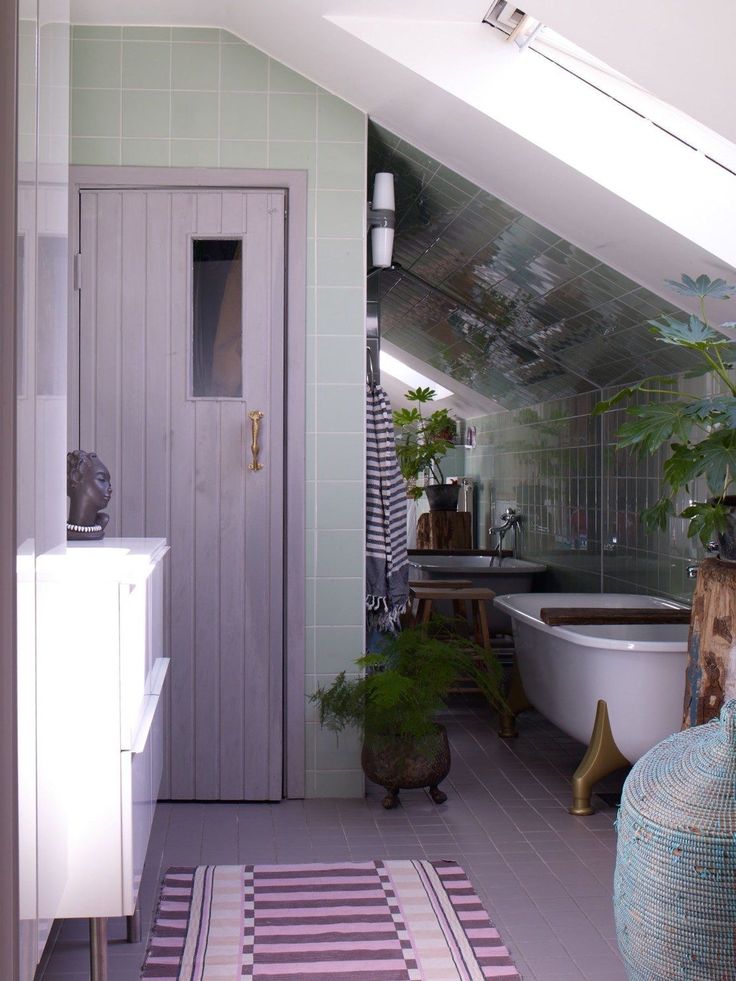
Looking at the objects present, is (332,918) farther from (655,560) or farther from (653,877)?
(655,560)

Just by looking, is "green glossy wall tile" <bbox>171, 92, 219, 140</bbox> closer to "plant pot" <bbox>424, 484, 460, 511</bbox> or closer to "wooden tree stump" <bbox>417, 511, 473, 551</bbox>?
"plant pot" <bbox>424, 484, 460, 511</bbox>

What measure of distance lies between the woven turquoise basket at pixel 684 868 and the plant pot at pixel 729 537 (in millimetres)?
756

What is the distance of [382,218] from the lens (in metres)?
4.34

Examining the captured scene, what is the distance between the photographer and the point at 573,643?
13.1 ft

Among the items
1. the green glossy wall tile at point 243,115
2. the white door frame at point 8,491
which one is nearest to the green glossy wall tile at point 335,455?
the green glossy wall tile at point 243,115

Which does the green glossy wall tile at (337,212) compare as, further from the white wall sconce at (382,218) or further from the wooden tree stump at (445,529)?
the wooden tree stump at (445,529)

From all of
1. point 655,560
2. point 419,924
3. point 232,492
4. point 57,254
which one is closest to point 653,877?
point 419,924

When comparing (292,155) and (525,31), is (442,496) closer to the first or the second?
(292,155)

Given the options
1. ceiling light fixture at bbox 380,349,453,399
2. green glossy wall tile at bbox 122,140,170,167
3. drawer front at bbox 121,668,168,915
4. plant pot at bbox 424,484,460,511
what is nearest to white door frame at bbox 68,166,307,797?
green glossy wall tile at bbox 122,140,170,167

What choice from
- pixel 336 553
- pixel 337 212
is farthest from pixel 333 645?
pixel 337 212

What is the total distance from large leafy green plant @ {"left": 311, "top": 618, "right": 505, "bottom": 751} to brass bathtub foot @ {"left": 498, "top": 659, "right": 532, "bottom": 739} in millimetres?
891

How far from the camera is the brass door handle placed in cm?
401

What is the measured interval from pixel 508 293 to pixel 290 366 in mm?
1520

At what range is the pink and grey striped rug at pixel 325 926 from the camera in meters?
2.67
